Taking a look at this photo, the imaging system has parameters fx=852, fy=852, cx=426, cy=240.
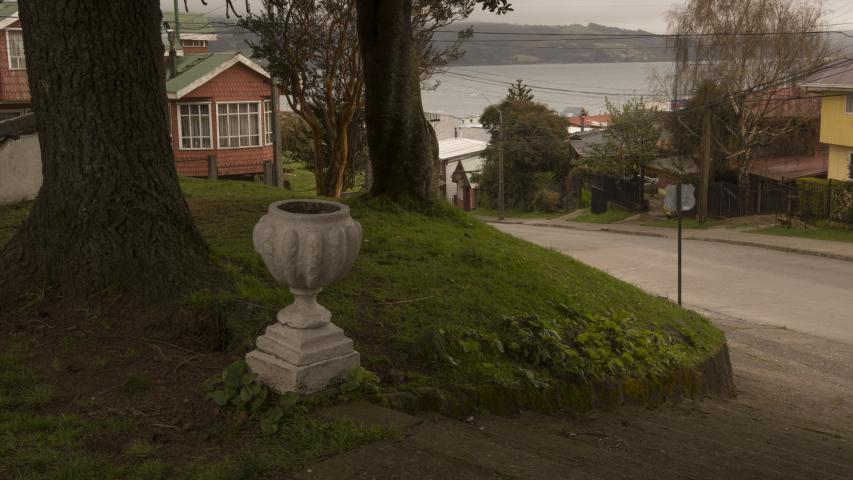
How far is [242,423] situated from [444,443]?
1220mm

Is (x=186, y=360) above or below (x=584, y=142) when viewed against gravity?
below

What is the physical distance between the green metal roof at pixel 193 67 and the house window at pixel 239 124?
1531 millimetres

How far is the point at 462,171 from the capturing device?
63250 mm

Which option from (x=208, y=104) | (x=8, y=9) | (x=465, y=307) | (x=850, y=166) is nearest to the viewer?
(x=465, y=307)

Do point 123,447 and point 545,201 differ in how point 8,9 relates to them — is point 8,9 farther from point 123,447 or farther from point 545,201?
point 123,447

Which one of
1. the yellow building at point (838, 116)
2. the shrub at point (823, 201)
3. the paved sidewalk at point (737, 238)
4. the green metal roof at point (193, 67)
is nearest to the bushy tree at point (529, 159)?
the paved sidewalk at point (737, 238)

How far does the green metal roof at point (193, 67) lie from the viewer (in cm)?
3234

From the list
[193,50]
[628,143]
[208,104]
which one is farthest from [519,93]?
[208,104]

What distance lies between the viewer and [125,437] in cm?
481

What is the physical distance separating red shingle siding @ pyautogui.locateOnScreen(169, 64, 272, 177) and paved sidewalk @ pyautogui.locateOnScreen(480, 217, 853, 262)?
53.6ft

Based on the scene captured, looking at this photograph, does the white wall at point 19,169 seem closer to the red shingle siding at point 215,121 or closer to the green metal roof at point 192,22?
the red shingle siding at point 215,121

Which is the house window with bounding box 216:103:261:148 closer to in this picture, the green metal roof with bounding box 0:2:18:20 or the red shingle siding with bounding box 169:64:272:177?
the red shingle siding with bounding box 169:64:272:177

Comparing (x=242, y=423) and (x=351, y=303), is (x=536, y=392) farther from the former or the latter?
(x=242, y=423)

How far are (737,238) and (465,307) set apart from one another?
27.2 m
